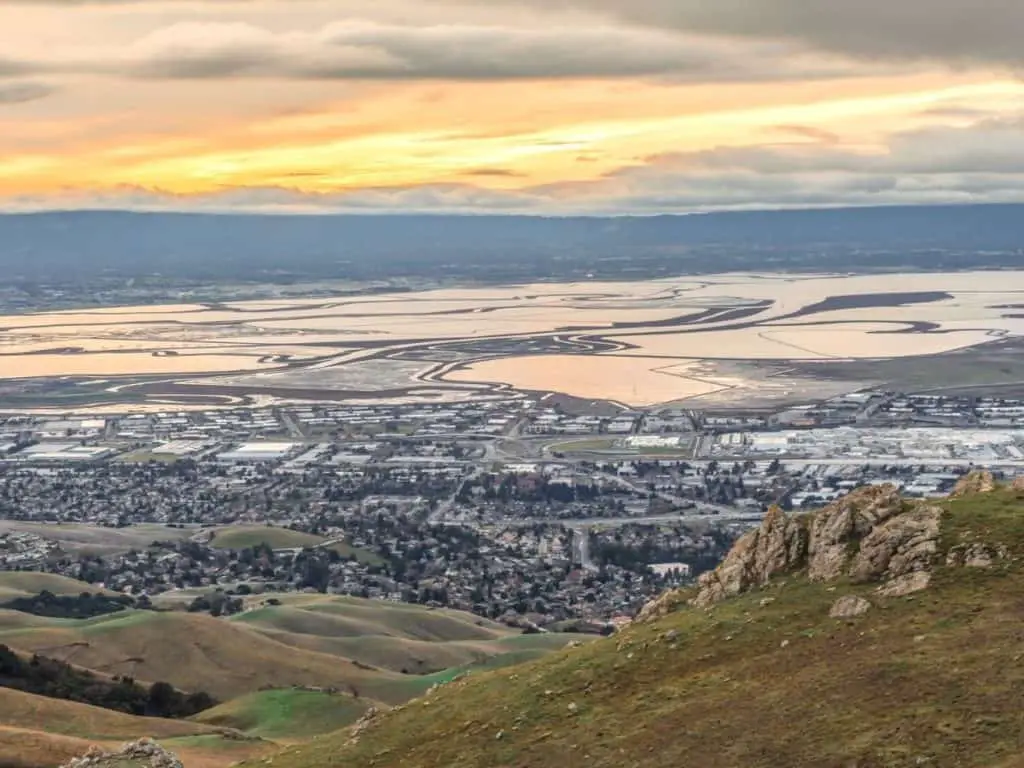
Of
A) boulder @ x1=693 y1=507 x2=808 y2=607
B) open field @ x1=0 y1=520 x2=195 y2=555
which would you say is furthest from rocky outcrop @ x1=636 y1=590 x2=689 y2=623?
open field @ x1=0 y1=520 x2=195 y2=555

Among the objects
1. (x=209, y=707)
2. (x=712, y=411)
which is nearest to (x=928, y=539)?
(x=209, y=707)

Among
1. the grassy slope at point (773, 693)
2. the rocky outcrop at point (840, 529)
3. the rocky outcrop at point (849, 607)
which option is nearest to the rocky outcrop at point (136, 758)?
the grassy slope at point (773, 693)

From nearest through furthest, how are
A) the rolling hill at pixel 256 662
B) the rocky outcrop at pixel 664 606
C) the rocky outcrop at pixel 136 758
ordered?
the rocky outcrop at pixel 136 758
the rocky outcrop at pixel 664 606
the rolling hill at pixel 256 662

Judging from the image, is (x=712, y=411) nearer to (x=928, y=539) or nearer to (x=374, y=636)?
(x=374, y=636)

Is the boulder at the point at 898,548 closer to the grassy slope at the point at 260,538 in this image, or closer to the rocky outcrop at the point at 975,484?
the rocky outcrop at the point at 975,484

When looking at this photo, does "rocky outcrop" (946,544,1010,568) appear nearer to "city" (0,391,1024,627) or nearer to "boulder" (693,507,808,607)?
"boulder" (693,507,808,607)
